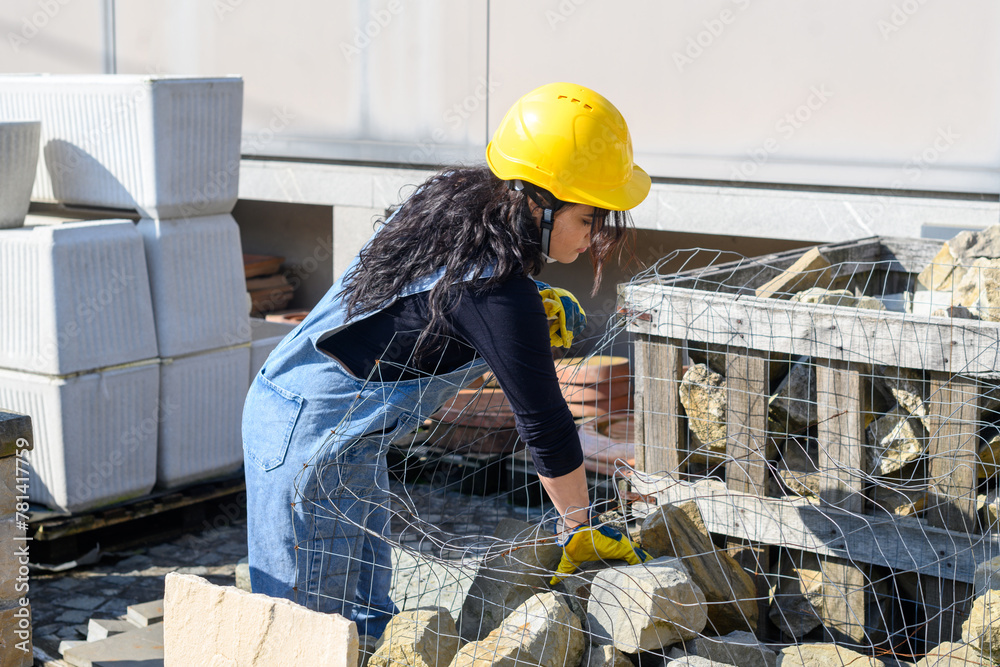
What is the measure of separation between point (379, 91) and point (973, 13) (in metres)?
3.51

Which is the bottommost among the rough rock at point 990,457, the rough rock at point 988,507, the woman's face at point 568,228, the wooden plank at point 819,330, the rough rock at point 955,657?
the rough rock at point 955,657

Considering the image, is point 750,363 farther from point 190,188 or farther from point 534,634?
point 190,188

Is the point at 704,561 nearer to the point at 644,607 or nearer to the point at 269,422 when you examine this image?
the point at 644,607

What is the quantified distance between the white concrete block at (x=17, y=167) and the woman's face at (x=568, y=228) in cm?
287

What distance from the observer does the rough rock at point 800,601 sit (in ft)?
9.81

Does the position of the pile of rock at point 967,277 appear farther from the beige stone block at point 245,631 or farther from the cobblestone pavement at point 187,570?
the beige stone block at point 245,631

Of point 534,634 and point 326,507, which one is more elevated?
point 326,507

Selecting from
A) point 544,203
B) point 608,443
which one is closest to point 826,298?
point 544,203

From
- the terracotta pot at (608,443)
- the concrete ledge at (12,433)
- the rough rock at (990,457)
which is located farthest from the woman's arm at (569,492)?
the terracotta pot at (608,443)

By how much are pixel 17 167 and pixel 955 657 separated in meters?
3.97

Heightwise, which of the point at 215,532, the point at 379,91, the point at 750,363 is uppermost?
the point at 379,91

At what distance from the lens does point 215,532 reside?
467cm

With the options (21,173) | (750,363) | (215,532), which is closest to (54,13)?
(21,173)

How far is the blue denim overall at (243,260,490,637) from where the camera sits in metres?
2.50
